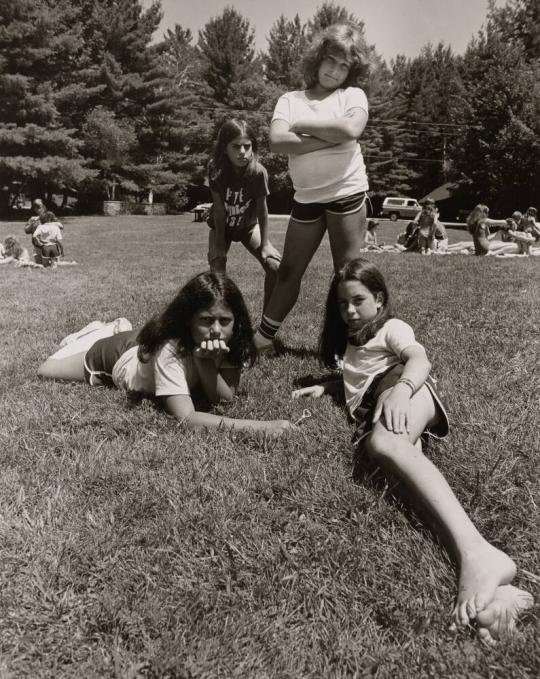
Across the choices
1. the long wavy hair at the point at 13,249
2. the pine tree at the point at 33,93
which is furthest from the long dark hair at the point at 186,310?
the pine tree at the point at 33,93

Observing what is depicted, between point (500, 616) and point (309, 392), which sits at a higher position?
point (500, 616)

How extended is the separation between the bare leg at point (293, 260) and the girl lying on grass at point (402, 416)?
2.29 ft

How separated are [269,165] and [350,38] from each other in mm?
40447

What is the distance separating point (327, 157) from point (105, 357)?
1.95 meters

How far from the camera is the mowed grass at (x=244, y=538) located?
1.61 meters

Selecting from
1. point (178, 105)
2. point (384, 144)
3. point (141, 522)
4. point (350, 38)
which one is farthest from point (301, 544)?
point (384, 144)

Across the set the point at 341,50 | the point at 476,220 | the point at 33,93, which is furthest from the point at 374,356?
the point at 33,93

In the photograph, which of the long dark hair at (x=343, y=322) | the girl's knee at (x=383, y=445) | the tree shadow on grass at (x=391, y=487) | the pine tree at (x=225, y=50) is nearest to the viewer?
the tree shadow on grass at (x=391, y=487)

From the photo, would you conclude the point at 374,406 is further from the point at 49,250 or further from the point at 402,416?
the point at 49,250

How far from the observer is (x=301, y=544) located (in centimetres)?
208

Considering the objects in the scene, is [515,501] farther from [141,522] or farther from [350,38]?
[350,38]

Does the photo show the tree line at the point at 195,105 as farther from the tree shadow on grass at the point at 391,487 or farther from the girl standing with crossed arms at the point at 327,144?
the tree shadow on grass at the point at 391,487

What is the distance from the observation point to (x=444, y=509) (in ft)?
6.45

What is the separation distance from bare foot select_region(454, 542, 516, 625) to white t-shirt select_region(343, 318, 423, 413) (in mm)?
1144
